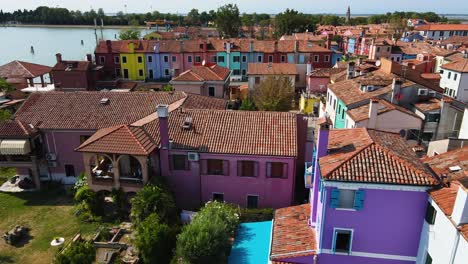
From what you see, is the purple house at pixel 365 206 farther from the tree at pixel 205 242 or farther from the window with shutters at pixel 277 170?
the window with shutters at pixel 277 170

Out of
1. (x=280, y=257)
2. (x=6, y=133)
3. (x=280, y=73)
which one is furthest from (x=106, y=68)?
(x=280, y=257)

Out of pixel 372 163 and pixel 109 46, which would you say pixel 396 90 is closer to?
pixel 372 163

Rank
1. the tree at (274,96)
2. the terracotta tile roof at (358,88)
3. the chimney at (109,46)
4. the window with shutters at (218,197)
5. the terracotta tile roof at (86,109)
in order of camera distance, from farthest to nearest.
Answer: the chimney at (109,46), the tree at (274,96), the terracotta tile roof at (358,88), the terracotta tile roof at (86,109), the window with shutters at (218,197)

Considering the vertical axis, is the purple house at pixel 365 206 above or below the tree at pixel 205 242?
above

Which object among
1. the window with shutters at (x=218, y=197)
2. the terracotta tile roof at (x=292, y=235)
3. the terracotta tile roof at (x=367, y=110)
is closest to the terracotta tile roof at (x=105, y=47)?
the window with shutters at (x=218, y=197)

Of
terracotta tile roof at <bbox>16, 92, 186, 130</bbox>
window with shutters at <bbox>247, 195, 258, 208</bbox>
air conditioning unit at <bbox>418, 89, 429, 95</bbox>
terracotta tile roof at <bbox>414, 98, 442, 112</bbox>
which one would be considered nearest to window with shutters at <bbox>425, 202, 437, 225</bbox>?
window with shutters at <bbox>247, 195, 258, 208</bbox>
